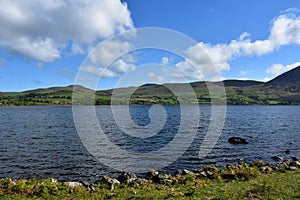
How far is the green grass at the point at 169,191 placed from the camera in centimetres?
1382

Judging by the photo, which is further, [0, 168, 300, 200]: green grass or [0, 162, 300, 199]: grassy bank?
[0, 162, 300, 199]: grassy bank

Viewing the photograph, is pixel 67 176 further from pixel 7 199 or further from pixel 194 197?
pixel 194 197

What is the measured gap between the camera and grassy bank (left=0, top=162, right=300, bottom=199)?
1394 centimetres

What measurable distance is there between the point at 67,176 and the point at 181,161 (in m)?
13.2

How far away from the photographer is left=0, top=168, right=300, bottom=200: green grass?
544 inches

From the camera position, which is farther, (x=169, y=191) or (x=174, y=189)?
(x=174, y=189)

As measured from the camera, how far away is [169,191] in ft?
51.2

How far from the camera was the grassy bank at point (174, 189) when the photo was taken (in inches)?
549

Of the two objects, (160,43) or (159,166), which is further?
(159,166)

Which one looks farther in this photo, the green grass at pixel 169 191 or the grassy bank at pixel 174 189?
the grassy bank at pixel 174 189

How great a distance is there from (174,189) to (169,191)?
819mm

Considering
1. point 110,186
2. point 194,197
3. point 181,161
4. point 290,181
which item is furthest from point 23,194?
point 181,161

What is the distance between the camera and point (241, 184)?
56.4 ft

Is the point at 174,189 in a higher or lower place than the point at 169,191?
lower
